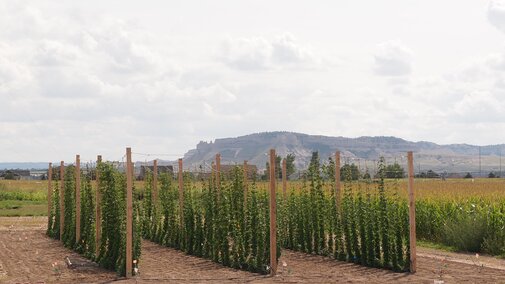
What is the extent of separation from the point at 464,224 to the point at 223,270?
7.03 m

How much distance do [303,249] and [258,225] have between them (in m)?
2.76

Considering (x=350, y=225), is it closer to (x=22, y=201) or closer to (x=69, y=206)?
(x=69, y=206)

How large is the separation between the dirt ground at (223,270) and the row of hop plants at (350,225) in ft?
1.21

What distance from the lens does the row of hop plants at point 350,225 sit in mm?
14445

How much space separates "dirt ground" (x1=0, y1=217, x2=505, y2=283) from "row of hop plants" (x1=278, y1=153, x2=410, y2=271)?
37cm

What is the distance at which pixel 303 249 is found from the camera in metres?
17.2

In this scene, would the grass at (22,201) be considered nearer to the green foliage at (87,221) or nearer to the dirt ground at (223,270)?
the green foliage at (87,221)

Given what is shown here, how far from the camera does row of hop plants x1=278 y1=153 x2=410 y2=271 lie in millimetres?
14445

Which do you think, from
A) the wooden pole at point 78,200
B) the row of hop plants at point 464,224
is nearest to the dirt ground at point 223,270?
the wooden pole at point 78,200

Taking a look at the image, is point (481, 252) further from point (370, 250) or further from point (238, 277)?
point (238, 277)

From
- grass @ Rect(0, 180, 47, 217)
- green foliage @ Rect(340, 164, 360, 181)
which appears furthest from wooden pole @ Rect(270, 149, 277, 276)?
grass @ Rect(0, 180, 47, 217)

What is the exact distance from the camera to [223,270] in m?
14.3

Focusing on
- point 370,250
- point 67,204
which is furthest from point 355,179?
point 67,204

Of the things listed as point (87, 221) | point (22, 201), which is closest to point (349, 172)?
point (87, 221)
